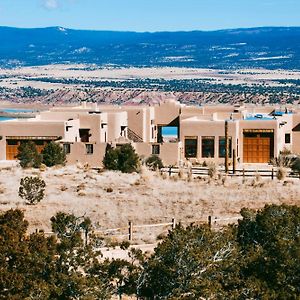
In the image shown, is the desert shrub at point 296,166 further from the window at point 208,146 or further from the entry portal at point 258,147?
the window at point 208,146

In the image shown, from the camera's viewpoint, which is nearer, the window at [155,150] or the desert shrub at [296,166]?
the desert shrub at [296,166]

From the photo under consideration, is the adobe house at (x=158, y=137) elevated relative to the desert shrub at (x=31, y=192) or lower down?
elevated

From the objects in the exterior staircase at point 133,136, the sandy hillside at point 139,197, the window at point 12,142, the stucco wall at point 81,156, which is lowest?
the sandy hillside at point 139,197

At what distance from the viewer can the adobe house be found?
142ft

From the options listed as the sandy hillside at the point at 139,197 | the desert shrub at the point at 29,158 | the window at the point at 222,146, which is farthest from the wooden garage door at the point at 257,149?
the desert shrub at the point at 29,158

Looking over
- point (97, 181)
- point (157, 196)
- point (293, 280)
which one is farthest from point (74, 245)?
point (97, 181)

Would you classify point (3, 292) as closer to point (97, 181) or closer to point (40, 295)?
point (40, 295)

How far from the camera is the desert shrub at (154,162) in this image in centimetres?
4065

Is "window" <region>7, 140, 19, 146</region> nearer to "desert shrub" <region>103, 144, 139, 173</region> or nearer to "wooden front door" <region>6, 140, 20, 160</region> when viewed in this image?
"wooden front door" <region>6, 140, 20, 160</region>

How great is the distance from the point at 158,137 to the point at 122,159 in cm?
1175

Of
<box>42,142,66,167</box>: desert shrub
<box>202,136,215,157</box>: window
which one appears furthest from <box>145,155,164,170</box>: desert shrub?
<box>42,142,66,167</box>: desert shrub

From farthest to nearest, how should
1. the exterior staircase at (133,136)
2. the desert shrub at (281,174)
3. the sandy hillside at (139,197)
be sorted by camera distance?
the exterior staircase at (133,136)
the desert shrub at (281,174)
the sandy hillside at (139,197)

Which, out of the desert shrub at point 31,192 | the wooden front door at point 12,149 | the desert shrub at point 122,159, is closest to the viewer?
the desert shrub at point 31,192

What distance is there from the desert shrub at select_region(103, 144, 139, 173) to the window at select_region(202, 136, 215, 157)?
6.37m
